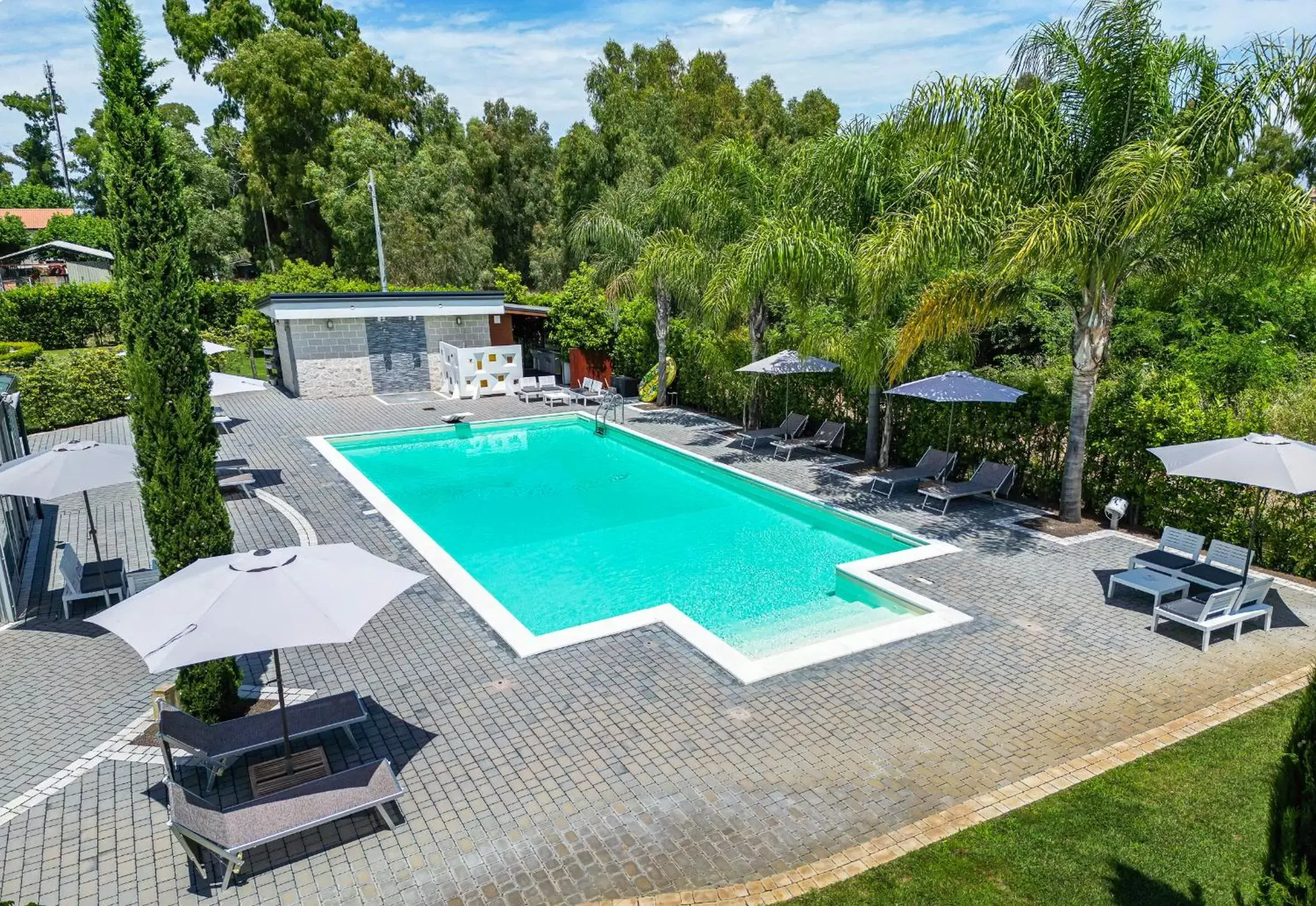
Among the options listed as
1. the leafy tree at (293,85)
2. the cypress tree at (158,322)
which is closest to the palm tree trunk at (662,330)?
the cypress tree at (158,322)

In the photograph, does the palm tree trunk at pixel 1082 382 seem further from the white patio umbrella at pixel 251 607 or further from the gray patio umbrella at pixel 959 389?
the white patio umbrella at pixel 251 607

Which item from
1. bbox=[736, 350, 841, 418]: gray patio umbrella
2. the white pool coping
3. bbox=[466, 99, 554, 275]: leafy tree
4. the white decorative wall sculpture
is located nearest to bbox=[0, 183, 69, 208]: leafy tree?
bbox=[466, 99, 554, 275]: leafy tree

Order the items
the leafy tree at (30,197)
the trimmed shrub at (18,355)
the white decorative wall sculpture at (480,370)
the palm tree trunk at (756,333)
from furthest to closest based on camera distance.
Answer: the leafy tree at (30,197), the white decorative wall sculpture at (480,370), the trimmed shrub at (18,355), the palm tree trunk at (756,333)

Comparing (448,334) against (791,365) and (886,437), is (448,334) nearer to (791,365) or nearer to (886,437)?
(791,365)

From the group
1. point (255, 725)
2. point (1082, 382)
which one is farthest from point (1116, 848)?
point (1082, 382)

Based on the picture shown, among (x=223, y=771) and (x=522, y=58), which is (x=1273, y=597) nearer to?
(x=223, y=771)

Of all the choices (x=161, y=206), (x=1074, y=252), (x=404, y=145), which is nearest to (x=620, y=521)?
(x=1074, y=252)
